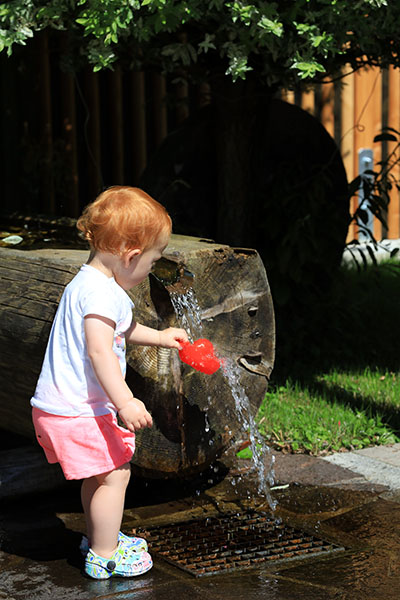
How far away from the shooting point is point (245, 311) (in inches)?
156

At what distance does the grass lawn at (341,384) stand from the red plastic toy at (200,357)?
4.40ft

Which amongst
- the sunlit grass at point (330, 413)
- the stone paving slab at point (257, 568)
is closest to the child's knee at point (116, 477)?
the stone paving slab at point (257, 568)

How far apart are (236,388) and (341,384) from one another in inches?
73.2

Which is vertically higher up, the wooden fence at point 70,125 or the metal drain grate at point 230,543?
the wooden fence at point 70,125

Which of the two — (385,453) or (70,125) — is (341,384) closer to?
(385,453)

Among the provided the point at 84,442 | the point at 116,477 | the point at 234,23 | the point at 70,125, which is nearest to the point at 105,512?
the point at 116,477

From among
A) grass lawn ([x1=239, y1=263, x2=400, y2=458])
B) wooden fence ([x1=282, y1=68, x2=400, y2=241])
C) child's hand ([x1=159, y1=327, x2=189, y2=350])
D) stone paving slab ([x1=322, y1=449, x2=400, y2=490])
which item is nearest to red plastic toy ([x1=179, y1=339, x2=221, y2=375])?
child's hand ([x1=159, y1=327, x2=189, y2=350])

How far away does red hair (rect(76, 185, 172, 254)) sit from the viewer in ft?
10.2

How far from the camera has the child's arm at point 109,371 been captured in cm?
301

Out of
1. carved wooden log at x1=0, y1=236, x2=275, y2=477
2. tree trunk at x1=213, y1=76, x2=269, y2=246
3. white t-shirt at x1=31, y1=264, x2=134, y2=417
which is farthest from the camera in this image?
tree trunk at x1=213, y1=76, x2=269, y2=246

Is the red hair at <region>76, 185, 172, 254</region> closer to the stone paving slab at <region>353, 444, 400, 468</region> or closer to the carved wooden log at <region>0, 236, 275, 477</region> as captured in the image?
the carved wooden log at <region>0, 236, 275, 477</region>

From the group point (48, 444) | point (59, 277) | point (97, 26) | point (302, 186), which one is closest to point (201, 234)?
point (302, 186)

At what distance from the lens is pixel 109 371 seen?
3014mm

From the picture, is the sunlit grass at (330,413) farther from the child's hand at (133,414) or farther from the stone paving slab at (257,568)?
the child's hand at (133,414)
